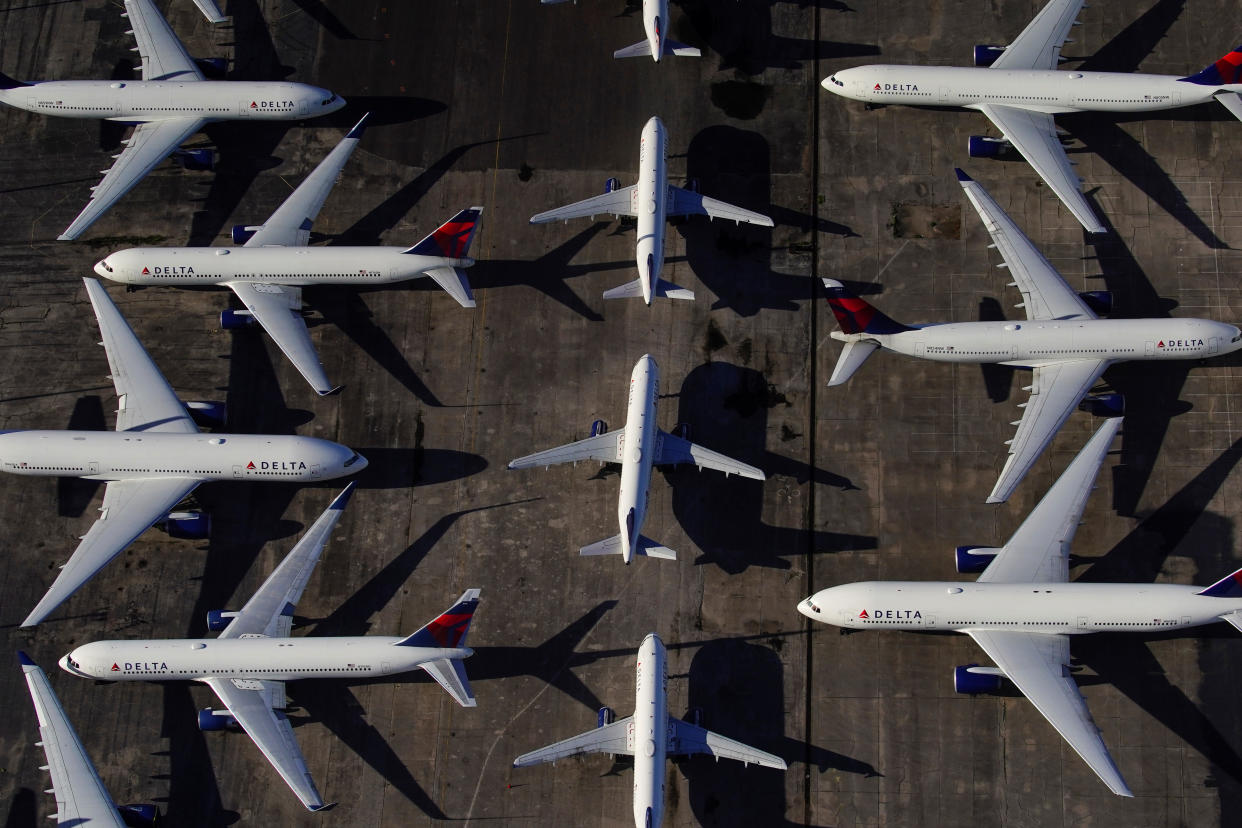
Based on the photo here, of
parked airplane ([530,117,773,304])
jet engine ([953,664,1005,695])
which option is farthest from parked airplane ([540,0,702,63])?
jet engine ([953,664,1005,695])

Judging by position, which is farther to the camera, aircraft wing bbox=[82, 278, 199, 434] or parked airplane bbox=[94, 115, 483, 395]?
parked airplane bbox=[94, 115, 483, 395]

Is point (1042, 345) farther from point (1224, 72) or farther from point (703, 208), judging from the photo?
point (1224, 72)

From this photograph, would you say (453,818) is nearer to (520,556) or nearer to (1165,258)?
(520,556)

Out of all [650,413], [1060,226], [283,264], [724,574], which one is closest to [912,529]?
[724,574]

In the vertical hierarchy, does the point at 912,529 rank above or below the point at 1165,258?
below

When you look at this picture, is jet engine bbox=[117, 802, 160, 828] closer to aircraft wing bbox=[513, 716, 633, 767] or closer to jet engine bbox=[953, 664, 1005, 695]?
aircraft wing bbox=[513, 716, 633, 767]
